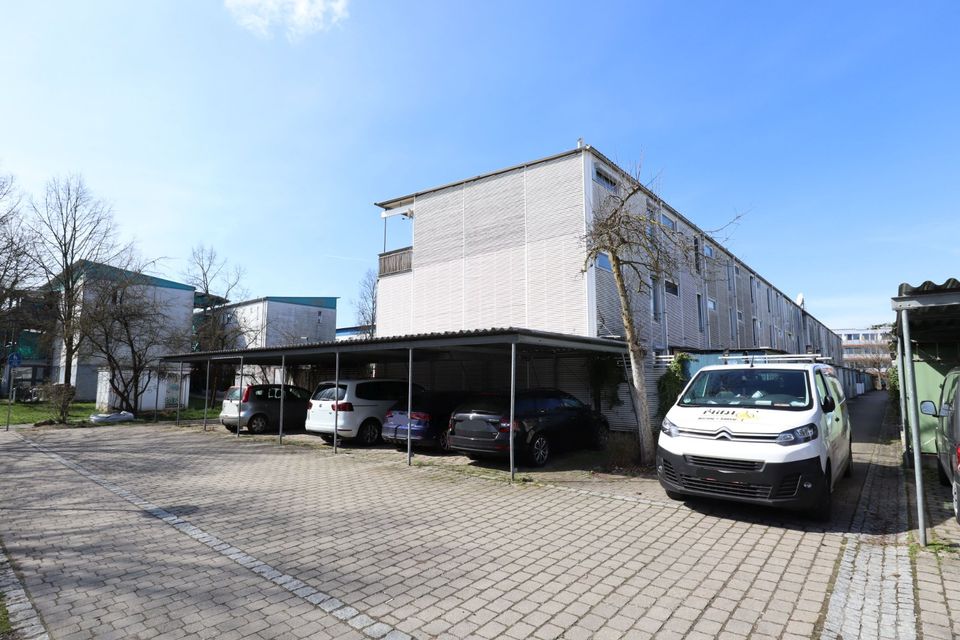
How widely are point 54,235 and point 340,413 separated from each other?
74.2 ft

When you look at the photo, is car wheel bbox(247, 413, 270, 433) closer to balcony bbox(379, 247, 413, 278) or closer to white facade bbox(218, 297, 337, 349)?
balcony bbox(379, 247, 413, 278)

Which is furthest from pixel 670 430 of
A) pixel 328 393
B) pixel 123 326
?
pixel 123 326

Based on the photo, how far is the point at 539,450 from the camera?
10.1m

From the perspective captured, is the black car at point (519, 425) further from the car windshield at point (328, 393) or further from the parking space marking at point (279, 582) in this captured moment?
the parking space marking at point (279, 582)

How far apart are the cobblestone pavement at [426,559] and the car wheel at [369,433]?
452cm

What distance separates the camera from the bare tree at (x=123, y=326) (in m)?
22.9

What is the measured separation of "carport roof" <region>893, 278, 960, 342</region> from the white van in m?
1.45

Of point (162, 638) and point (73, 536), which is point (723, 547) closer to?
point (162, 638)

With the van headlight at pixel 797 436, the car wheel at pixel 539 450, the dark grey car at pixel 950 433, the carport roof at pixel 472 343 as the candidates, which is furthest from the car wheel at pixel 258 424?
the dark grey car at pixel 950 433

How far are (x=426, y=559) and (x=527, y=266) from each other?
1339 cm

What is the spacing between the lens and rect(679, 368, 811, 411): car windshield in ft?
20.7

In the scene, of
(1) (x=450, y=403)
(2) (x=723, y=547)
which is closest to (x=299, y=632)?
(2) (x=723, y=547)

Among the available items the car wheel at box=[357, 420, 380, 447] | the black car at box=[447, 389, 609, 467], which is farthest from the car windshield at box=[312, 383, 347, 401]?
the black car at box=[447, 389, 609, 467]

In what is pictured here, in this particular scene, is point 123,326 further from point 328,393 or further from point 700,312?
point 700,312
